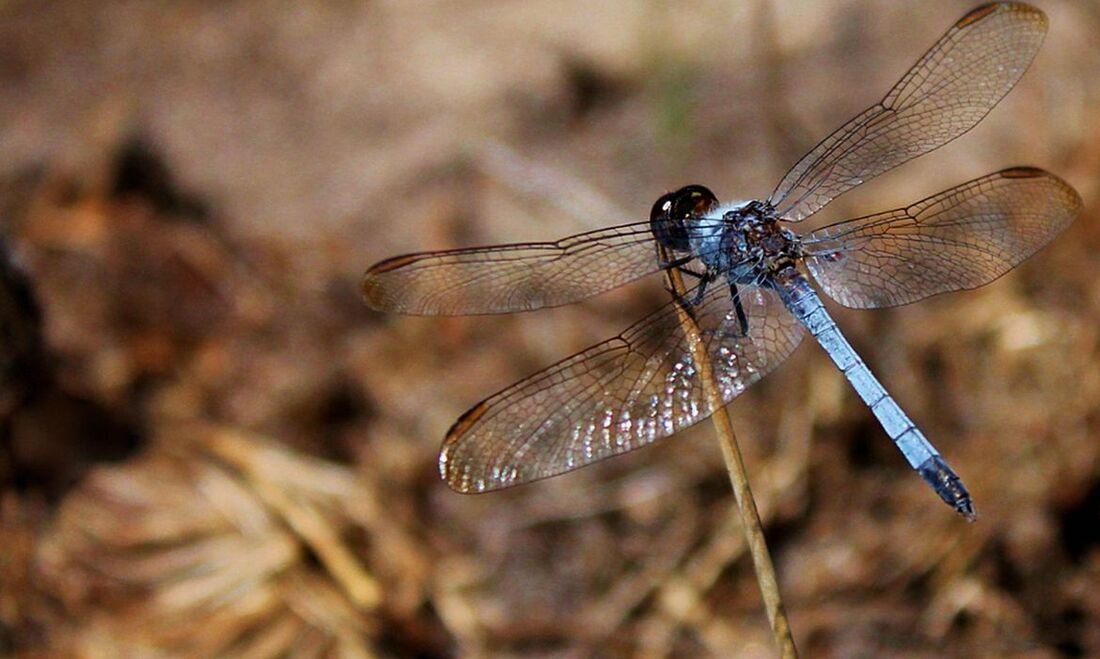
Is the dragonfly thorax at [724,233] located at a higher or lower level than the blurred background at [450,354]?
lower

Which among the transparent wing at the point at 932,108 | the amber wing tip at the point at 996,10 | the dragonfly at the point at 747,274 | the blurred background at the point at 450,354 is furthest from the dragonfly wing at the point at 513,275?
the blurred background at the point at 450,354

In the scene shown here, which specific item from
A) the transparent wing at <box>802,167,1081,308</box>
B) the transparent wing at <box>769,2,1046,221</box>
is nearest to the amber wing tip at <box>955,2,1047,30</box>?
the transparent wing at <box>769,2,1046,221</box>

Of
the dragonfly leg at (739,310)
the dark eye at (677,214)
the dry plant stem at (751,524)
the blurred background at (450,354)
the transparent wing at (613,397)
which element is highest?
the blurred background at (450,354)

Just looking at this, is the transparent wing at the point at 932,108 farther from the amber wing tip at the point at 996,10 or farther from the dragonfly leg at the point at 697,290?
the dragonfly leg at the point at 697,290

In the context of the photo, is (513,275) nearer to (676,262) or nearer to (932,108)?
(676,262)

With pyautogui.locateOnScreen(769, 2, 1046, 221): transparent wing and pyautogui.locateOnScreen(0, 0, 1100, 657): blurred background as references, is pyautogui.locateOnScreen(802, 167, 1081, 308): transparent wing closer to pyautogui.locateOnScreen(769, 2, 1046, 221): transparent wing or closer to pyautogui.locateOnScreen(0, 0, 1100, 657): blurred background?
pyautogui.locateOnScreen(769, 2, 1046, 221): transparent wing

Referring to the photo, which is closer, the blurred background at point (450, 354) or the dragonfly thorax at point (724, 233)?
the dragonfly thorax at point (724, 233)

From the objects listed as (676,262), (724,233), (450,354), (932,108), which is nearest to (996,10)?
(932,108)
